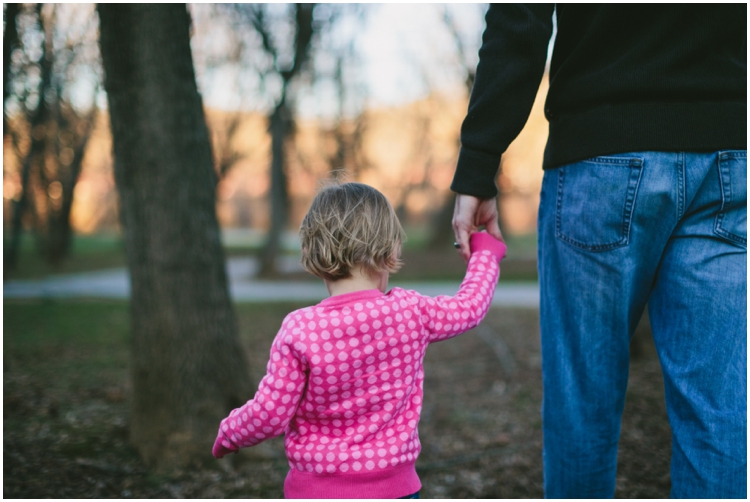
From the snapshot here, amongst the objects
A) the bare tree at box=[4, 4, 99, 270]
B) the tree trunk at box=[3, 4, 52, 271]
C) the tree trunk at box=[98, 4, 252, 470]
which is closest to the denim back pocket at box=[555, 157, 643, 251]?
the tree trunk at box=[98, 4, 252, 470]

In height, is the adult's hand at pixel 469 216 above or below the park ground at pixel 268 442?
above

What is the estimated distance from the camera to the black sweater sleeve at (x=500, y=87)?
5.16ft

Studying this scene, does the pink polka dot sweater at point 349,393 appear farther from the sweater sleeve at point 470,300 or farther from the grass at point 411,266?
the grass at point 411,266

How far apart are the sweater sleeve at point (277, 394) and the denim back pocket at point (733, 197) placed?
3.57ft

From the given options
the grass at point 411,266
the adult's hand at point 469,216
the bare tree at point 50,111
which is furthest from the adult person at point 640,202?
the grass at point 411,266

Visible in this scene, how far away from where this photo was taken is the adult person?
1.39 metres

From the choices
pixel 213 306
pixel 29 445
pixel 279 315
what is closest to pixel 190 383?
pixel 213 306

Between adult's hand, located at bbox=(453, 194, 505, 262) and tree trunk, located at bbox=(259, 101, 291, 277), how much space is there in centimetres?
1128

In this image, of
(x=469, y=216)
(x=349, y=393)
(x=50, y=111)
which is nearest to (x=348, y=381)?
(x=349, y=393)

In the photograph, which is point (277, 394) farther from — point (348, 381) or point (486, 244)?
point (486, 244)

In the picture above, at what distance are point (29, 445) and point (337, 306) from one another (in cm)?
244

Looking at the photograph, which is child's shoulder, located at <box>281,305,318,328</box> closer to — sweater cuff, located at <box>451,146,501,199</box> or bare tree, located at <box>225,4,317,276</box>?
sweater cuff, located at <box>451,146,501,199</box>

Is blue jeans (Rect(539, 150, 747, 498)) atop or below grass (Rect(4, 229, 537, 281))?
atop

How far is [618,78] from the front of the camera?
56.1 inches
